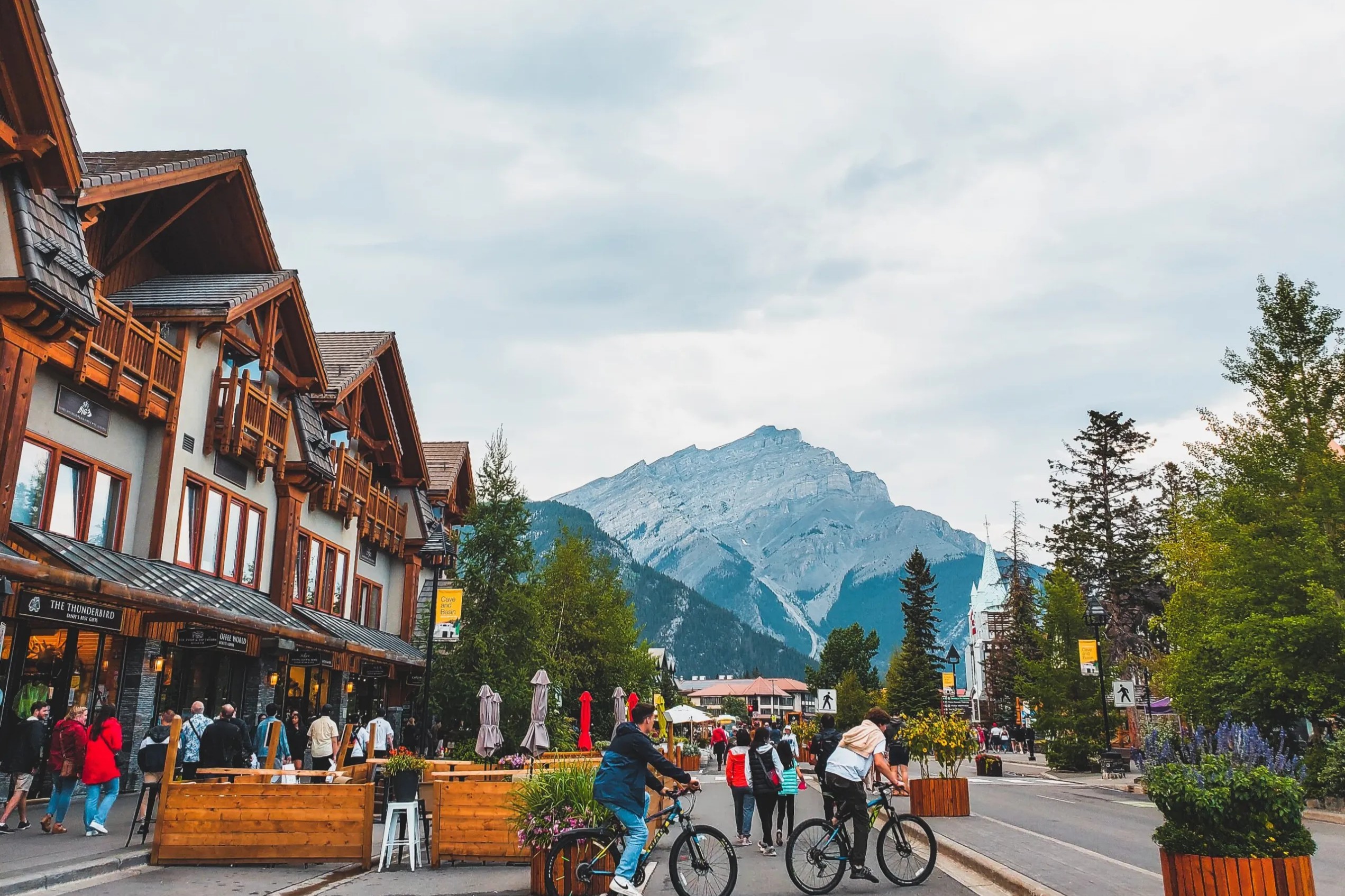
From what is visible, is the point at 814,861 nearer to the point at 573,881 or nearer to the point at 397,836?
the point at 573,881

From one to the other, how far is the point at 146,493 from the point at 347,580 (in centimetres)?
1261

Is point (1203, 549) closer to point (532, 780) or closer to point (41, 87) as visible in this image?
point (532, 780)

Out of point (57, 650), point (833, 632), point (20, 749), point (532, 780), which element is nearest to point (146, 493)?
point (57, 650)

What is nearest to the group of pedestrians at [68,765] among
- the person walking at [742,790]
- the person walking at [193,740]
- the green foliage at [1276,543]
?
the person walking at [193,740]

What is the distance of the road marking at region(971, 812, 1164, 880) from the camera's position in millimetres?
11227

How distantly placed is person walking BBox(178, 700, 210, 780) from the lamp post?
2808 centimetres

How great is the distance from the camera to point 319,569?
29672 mm

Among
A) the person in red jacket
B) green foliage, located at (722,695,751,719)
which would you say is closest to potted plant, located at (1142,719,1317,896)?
the person in red jacket

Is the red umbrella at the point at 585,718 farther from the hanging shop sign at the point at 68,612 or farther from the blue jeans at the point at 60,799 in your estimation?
the blue jeans at the point at 60,799

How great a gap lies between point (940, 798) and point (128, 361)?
1659 centimetres

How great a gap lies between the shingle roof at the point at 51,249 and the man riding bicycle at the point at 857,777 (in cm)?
1279

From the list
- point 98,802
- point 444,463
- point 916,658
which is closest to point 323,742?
point 98,802

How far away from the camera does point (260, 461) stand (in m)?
24.3

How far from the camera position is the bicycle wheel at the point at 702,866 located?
9391 mm
